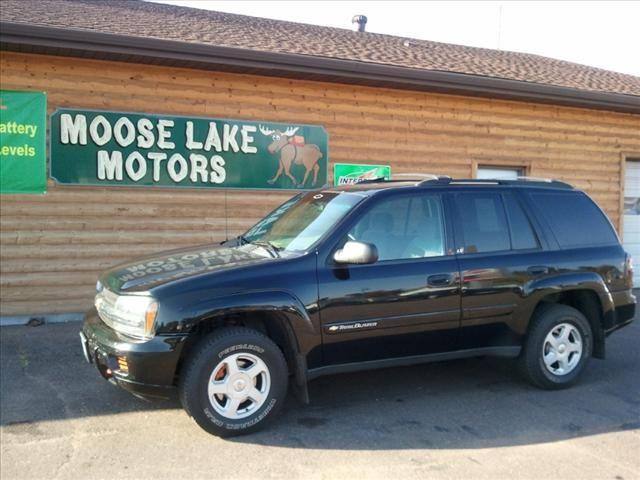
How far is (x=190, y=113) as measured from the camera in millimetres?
8508

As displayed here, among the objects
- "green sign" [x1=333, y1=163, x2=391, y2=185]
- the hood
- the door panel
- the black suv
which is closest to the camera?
the black suv

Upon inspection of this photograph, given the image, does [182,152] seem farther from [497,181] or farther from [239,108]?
[497,181]

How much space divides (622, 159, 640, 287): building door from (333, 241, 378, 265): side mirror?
29.7ft

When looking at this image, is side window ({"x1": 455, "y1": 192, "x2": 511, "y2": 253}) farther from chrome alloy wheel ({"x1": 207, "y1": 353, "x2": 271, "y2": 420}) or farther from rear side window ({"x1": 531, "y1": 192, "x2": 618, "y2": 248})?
chrome alloy wheel ({"x1": 207, "y1": 353, "x2": 271, "y2": 420})

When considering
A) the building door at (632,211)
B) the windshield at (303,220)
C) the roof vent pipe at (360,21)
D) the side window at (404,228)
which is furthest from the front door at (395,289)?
the roof vent pipe at (360,21)

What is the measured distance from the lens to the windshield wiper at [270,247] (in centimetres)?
488

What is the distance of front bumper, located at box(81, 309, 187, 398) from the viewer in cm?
→ 423

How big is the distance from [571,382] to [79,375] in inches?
176

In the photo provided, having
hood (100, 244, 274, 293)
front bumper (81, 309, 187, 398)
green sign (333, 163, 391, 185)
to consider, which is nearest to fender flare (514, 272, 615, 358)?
hood (100, 244, 274, 293)

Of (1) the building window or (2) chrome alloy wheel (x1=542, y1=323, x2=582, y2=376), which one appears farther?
(1) the building window

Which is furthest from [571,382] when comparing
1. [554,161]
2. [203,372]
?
[554,161]

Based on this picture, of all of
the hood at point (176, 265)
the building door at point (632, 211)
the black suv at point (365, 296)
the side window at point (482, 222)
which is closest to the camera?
the black suv at point (365, 296)

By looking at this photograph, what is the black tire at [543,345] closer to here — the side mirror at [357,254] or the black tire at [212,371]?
the side mirror at [357,254]

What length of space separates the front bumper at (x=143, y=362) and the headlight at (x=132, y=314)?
0.19 ft
